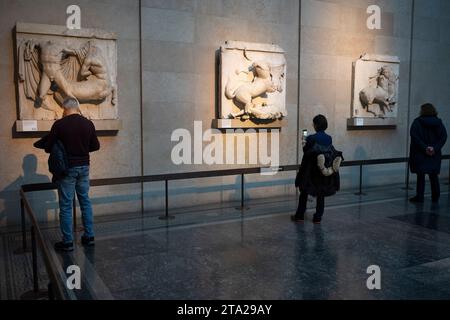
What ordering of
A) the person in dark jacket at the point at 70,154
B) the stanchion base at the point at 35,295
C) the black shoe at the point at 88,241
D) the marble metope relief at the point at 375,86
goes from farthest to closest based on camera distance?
the marble metope relief at the point at 375,86 → the black shoe at the point at 88,241 → the person in dark jacket at the point at 70,154 → the stanchion base at the point at 35,295

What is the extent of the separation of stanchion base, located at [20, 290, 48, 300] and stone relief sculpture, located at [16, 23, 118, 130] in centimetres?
278

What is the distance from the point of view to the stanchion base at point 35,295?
12.0 ft

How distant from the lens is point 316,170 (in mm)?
5723

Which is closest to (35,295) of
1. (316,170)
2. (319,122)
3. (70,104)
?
(70,104)

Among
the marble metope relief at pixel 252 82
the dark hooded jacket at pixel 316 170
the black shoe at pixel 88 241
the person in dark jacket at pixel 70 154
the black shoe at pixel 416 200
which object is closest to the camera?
the person in dark jacket at pixel 70 154

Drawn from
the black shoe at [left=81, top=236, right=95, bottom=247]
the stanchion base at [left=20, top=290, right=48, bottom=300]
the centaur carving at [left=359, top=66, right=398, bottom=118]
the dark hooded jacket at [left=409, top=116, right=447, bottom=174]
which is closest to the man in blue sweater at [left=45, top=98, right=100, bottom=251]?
the black shoe at [left=81, top=236, right=95, bottom=247]

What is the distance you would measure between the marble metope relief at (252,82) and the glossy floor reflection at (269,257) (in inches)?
67.8

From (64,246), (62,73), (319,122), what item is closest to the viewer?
(64,246)

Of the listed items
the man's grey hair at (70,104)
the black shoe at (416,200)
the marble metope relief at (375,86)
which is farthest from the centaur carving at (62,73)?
the black shoe at (416,200)

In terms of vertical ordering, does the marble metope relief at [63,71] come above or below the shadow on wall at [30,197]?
above

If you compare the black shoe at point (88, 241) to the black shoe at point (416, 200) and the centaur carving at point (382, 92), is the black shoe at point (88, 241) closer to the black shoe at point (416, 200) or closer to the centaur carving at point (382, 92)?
the black shoe at point (416, 200)

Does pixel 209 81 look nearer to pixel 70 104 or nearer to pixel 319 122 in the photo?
pixel 319 122

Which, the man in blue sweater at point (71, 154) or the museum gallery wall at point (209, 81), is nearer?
the man in blue sweater at point (71, 154)

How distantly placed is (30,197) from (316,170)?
392cm
